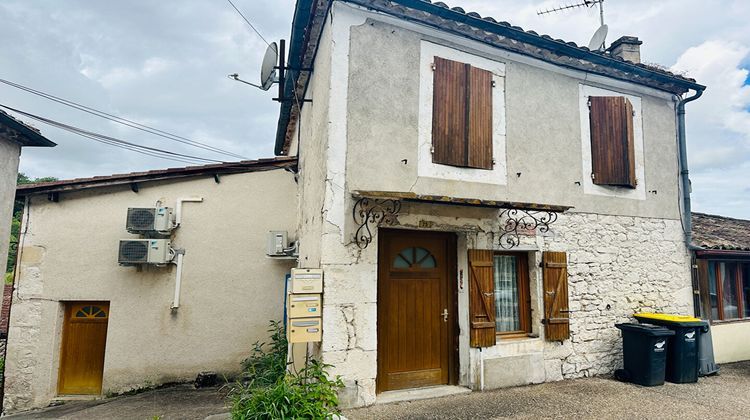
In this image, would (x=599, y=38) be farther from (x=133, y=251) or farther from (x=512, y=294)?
(x=133, y=251)

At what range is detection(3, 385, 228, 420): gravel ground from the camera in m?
5.10

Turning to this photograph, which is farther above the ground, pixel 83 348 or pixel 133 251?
pixel 133 251

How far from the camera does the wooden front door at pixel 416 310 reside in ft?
16.2

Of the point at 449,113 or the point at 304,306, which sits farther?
the point at 449,113

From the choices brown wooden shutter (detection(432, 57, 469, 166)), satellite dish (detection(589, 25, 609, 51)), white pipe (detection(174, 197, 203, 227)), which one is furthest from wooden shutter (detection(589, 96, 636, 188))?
white pipe (detection(174, 197, 203, 227))

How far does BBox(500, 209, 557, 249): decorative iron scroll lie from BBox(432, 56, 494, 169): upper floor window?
2.79ft

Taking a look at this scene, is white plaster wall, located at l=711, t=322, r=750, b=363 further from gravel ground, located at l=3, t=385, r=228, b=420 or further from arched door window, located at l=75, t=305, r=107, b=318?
arched door window, located at l=75, t=305, r=107, b=318

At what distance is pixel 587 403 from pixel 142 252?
737 cm

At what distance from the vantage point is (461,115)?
5414 mm

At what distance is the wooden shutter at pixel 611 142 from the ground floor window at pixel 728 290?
118 inches

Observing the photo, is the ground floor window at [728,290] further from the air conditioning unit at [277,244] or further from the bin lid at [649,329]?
the air conditioning unit at [277,244]

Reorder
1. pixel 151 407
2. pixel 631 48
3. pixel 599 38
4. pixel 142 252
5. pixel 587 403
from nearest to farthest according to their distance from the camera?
pixel 587 403 → pixel 151 407 → pixel 142 252 → pixel 631 48 → pixel 599 38

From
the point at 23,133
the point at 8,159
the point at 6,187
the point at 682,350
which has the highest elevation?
the point at 23,133

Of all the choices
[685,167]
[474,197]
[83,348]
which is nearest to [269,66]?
[474,197]
